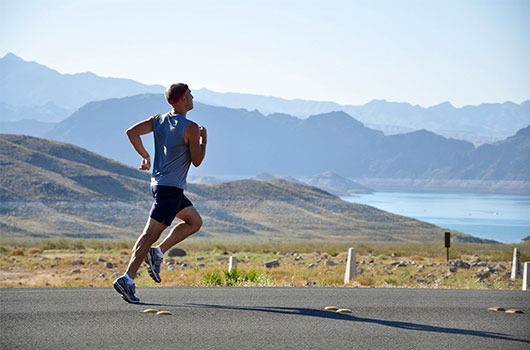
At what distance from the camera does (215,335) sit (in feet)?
21.2

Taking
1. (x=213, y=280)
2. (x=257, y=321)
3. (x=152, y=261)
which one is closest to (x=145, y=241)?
(x=152, y=261)

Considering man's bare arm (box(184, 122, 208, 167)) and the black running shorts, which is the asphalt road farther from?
man's bare arm (box(184, 122, 208, 167))

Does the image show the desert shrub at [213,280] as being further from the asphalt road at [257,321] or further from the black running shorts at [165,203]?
the black running shorts at [165,203]

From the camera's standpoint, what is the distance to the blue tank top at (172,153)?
25.6 feet

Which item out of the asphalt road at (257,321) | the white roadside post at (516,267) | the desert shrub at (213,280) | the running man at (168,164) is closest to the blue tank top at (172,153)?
the running man at (168,164)

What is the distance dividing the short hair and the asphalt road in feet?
7.01

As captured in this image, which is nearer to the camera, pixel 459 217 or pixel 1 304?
pixel 1 304

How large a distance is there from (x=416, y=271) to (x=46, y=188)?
74418 mm

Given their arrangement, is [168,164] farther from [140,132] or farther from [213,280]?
[213,280]

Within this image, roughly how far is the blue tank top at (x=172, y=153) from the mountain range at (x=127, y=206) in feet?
227

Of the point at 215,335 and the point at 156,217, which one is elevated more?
the point at 156,217

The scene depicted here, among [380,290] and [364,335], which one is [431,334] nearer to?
[364,335]

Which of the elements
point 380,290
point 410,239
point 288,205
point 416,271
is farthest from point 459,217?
point 380,290

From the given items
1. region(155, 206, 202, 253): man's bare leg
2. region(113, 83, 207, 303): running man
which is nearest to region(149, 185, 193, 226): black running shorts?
region(113, 83, 207, 303): running man
